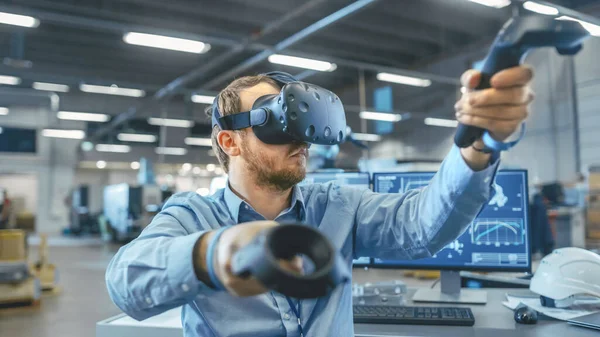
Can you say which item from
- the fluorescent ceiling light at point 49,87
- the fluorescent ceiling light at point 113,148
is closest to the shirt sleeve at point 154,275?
the fluorescent ceiling light at point 49,87

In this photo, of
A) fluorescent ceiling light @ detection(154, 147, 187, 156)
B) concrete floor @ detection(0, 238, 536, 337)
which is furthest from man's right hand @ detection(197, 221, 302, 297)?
fluorescent ceiling light @ detection(154, 147, 187, 156)

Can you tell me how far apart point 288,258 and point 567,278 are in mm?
1302

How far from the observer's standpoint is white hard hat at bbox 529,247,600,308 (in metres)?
1.45

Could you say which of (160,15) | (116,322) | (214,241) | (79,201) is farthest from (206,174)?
(214,241)

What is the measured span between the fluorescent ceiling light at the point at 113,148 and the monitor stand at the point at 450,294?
15145mm

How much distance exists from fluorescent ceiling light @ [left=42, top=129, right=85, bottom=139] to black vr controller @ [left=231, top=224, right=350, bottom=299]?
15822 mm

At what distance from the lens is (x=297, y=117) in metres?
0.84

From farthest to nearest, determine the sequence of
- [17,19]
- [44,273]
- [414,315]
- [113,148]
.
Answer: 1. [113,148]
2. [17,19]
3. [44,273]
4. [414,315]

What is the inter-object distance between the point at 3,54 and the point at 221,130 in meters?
9.92

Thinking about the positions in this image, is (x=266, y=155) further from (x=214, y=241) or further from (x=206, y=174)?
(x=206, y=174)

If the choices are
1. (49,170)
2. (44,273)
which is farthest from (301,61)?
(49,170)

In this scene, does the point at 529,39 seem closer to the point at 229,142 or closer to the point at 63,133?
the point at 229,142

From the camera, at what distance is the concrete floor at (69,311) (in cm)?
365

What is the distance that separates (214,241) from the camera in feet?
1.85
